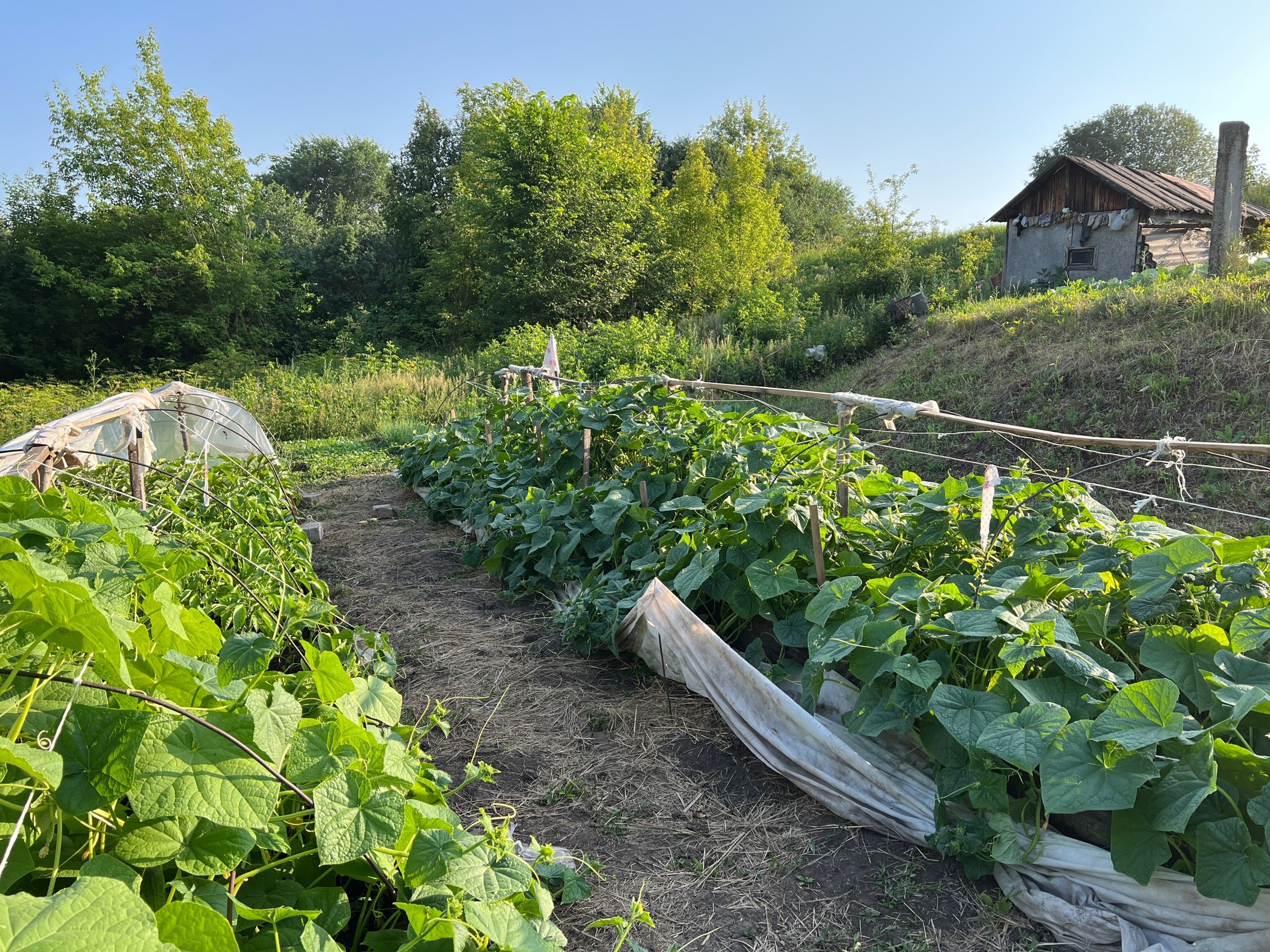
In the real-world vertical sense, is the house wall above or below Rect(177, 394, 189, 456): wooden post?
above

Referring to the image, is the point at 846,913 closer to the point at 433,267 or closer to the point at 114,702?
the point at 114,702

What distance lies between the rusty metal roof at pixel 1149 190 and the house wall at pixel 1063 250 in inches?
16.0

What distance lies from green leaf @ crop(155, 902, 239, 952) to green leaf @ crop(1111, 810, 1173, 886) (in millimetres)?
1672

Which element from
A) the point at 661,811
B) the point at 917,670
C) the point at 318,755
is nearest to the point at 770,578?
the point at 917,670

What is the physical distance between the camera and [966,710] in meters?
1.89

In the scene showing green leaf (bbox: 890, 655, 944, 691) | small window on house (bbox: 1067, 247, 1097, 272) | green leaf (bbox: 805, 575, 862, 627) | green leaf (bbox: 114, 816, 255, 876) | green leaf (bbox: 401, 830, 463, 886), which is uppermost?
small window on house (bbox: 1067, 247, 1097, 272)

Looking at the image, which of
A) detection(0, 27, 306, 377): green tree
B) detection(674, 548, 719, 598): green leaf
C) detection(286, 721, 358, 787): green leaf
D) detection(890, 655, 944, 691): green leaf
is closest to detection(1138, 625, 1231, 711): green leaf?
detection(890, 655, 944, 691): green leaf

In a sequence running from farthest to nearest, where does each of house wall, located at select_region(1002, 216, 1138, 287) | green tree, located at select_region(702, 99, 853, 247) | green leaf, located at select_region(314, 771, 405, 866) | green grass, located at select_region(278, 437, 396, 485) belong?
green tree, located at select_region(702, 99, 853, 247) < house wall, located at select_region(1002, 216, 1138, 287) < green grass, located at select_region(278, 437, 396, 485) < green leaf, located at select_region(314, 771, 405, 866)

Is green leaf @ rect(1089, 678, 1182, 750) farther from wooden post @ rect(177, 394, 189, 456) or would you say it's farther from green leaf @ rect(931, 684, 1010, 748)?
wooden post @ rect(177, 394, 189, 456)

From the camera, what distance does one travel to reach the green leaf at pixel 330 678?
1.43 meters

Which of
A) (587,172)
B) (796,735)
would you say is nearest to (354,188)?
(587,172)

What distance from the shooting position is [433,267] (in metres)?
22.5

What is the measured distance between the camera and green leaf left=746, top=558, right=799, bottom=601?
2.59 metres

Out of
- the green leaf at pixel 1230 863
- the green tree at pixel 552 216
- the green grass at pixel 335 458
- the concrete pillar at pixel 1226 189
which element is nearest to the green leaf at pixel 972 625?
the green leaf at pixel 1230 863
